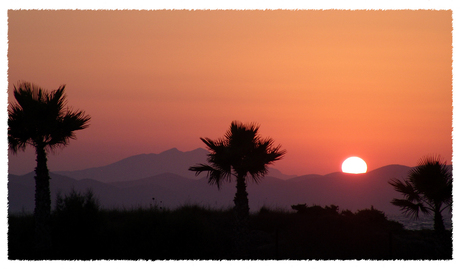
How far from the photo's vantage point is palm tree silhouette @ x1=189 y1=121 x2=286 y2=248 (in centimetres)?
2073

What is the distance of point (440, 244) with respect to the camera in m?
20.1

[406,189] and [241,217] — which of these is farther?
[406,189]

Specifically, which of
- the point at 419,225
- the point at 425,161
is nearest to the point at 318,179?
the point at 419,225

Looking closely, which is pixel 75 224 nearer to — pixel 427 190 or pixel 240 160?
pixel 240 160

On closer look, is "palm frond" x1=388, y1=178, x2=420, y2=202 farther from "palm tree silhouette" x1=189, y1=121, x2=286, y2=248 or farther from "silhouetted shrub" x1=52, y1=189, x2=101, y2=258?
"silhouetted shrub" x1=52, y1=189, x2=101, y2=258

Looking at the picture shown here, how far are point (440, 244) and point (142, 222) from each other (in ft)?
49.6

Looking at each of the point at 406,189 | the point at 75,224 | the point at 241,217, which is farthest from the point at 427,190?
the point at 75,224

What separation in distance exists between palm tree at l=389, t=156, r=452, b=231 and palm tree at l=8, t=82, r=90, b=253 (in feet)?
57.9

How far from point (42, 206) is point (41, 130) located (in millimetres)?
3805

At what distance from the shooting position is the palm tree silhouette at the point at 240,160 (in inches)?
816

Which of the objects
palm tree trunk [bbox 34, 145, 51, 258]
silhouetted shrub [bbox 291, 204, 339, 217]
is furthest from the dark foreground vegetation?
silhouetted shrub [bbox 291, 204, 339, 217]

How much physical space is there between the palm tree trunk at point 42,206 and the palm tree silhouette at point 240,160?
751 cm

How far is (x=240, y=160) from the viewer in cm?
2109

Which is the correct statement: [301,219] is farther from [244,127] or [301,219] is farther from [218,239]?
[244,127]
